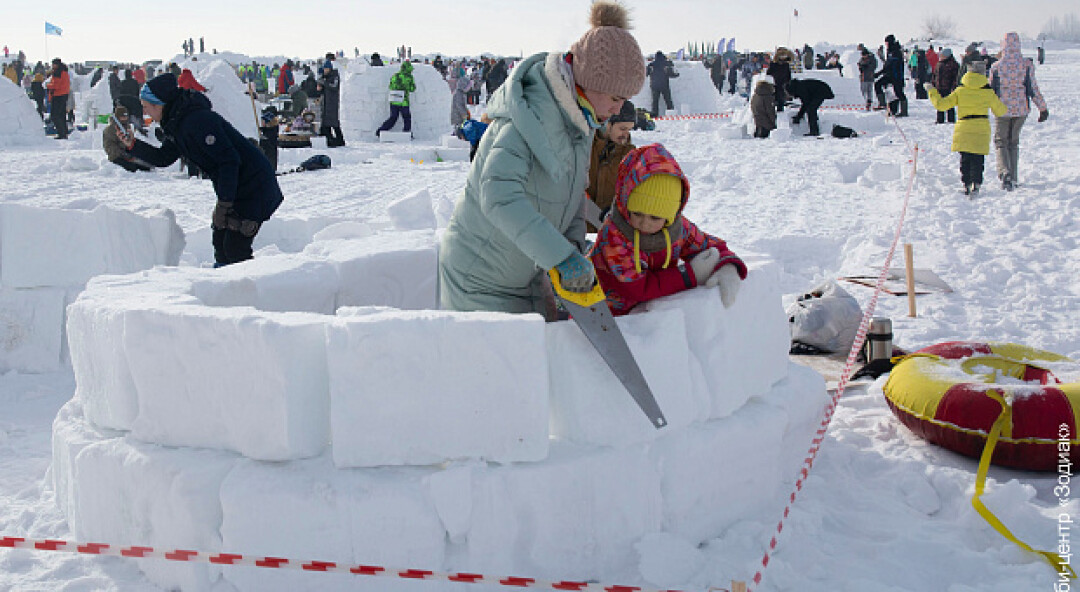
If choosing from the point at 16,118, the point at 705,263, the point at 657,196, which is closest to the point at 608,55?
the point at 657,196

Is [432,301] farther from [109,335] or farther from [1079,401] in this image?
[1079,401]

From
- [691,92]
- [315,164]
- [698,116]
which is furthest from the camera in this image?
[691,92]

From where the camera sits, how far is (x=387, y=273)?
4203 millimetres

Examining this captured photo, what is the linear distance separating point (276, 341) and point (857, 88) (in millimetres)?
20750

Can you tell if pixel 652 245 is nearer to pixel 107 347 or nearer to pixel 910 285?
pixel 107 347

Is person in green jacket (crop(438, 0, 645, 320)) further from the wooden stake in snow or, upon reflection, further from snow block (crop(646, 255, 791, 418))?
the wooden stake in snow

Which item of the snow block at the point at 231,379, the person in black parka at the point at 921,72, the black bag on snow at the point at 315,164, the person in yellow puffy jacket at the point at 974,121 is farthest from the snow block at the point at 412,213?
the person in black parka at the point at 921,72

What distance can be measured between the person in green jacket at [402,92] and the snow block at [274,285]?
46.0 ft

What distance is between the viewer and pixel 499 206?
2707mm

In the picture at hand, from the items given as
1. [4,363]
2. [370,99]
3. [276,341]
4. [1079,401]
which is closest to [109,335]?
[276,341]

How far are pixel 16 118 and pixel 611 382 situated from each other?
19.5 m

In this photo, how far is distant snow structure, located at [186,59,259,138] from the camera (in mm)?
17672

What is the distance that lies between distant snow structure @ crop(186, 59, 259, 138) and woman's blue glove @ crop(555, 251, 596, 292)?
1607 centimetres

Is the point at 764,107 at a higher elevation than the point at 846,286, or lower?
higher
